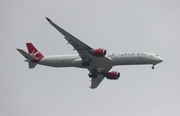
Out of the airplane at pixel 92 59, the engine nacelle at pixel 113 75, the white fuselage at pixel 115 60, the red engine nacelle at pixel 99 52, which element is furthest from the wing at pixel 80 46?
the engine nacelle at pixel 113 75

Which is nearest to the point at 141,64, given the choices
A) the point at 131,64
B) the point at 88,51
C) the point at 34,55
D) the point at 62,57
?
the point at 131,64

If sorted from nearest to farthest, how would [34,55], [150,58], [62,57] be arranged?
[150,58], [62,57], [34,55]

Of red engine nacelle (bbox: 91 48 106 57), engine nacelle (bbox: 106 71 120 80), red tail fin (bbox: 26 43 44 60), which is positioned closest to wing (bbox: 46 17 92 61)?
red engine nacelle (bbox: 91 48 106 57)

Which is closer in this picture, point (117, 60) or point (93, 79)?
point (117, 60)

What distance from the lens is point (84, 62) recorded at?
88062mm

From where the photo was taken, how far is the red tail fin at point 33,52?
9616 centimetres

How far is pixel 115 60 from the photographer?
86.2 meters

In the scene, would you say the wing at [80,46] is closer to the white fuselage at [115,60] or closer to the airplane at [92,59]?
the airplane at [92,59]

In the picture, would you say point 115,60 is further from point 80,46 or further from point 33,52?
point 33,52

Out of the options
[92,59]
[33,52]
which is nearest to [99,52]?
[92,59]

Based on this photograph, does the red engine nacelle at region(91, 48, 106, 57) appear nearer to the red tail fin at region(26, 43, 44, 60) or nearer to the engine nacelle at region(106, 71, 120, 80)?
the engine nacelle at region(106, 71, 120, 80)

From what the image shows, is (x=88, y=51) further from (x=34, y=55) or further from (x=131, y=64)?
(x=34, y=55)

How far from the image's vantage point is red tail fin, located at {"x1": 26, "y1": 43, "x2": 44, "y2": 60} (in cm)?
9616

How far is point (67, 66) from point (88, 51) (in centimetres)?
689
